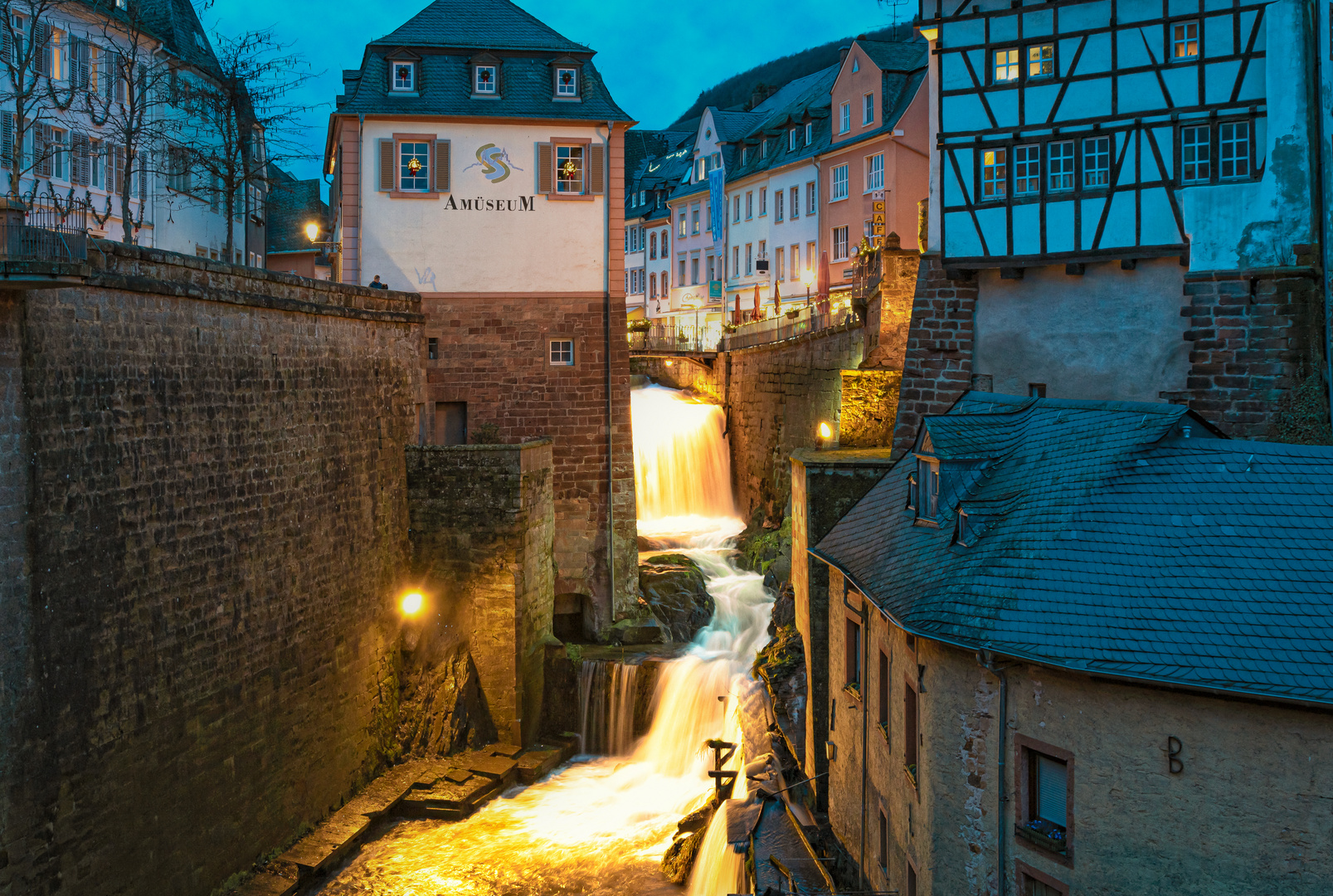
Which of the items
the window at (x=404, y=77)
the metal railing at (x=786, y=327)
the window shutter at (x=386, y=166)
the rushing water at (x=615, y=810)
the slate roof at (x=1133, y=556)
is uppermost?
the window at (x=404, y=77)

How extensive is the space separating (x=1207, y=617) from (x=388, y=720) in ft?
47.2

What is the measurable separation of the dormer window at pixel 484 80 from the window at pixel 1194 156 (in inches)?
509

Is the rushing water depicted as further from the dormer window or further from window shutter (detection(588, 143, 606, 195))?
the dormer window

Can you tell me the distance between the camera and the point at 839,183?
37.4 metres

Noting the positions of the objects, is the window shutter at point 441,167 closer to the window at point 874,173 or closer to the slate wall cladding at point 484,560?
the slate wall cladding at point 484,560

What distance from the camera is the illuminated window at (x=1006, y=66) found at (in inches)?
699

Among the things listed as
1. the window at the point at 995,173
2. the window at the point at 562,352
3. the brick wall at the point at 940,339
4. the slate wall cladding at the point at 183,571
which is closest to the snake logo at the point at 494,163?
the window at the point at 562,352

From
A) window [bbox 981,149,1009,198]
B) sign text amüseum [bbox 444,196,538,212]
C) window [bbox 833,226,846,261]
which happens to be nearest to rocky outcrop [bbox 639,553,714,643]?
sign text amüseum [bbox 444,196,538,212]

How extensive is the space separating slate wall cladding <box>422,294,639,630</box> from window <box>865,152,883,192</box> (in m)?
14.5

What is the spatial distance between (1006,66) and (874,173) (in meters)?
17.7

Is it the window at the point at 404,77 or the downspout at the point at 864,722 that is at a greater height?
the window at the point at 404,77

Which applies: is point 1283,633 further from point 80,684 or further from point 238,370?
point 238,370

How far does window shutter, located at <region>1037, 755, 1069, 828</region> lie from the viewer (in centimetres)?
991

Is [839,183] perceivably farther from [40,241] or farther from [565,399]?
[40,241]
